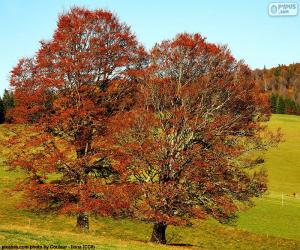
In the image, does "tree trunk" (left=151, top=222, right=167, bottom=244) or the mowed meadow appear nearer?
"tree trunk" (left=151, top=222, right=167, bottom=244)

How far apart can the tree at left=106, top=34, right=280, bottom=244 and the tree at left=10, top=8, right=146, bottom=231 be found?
2398 millimetres

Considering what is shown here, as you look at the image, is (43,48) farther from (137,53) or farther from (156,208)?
(156,208)

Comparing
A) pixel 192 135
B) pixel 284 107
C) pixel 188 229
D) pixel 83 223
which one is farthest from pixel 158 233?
pixel 284 107

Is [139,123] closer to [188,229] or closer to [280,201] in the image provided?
[188,229]

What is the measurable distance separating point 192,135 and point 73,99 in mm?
9212

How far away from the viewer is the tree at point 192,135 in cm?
2792

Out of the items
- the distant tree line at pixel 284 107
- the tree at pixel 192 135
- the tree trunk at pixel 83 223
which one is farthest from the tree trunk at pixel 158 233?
the distant tree line at pixel 284 107

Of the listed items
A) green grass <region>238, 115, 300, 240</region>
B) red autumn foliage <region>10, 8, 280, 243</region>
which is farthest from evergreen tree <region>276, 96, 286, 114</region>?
red autumn foliage <region>10, 8, 280, 243</region>

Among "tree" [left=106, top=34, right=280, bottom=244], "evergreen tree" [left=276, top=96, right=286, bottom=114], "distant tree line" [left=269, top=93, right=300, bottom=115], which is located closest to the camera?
"tree" [left=106, top=34, right=280, bottom=244]

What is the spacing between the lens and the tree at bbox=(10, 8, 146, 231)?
3025 centimetres

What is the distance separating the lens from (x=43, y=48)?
103 feet

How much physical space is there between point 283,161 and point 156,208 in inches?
2938

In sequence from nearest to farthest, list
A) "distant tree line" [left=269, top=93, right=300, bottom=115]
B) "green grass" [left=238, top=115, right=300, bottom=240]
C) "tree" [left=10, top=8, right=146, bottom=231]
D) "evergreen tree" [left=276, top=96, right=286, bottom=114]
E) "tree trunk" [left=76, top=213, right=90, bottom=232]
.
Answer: "tree" [left=10, top=8, right=146, bottom=231], "tree trunk" [left=76, top=213, right=90, bottom=232], "green grass" [left=238, top=115, right=300, bottom=240], "evergreen tree" [left=276, top=96, right=286, bottom=114], "distant tree line" [left=269, top=93, right=300, bottom=115]

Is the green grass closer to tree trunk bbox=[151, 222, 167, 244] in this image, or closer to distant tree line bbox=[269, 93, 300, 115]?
tree trunk bbox=[151, 222, 167, 244]
